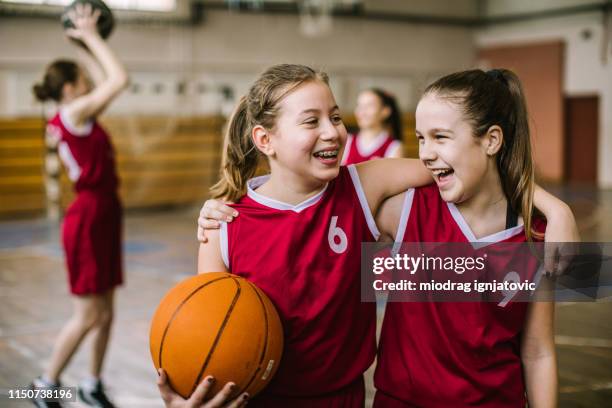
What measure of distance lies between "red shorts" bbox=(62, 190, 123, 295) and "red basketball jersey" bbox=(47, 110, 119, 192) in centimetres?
6

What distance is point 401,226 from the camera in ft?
5.87

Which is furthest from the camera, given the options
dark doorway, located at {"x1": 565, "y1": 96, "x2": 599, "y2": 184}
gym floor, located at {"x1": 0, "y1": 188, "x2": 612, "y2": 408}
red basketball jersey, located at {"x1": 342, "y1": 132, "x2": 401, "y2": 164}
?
dark doorway, located at {"x1": 565, "y1": 96, "x2": 599, "y2": 184}

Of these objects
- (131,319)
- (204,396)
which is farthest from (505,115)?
(131,319)

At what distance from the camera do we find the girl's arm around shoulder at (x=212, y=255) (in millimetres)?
1784

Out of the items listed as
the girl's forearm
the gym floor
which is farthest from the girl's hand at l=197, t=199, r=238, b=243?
the gym floor

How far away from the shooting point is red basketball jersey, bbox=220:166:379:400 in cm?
171

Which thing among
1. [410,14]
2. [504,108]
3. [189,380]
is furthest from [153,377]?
[410,14]

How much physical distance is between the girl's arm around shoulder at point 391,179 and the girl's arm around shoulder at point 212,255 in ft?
1.31

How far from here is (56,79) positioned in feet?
12.2

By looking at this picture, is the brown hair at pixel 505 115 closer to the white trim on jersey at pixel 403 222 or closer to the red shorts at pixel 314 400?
the white trim on jersey at pixel 403 222

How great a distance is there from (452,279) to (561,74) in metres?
14.6

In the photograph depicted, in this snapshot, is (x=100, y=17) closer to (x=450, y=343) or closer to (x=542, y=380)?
(x=450, y=343)

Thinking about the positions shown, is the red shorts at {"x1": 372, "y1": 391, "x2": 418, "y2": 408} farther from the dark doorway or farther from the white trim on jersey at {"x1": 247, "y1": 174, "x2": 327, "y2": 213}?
the dark doorway

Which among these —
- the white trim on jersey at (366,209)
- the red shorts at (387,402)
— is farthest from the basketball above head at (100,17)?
the red shorts at (387,402)
